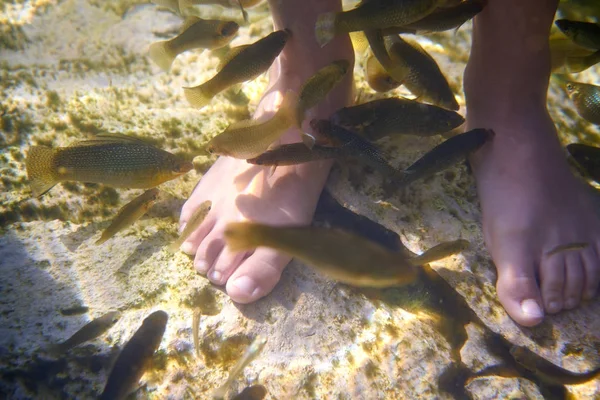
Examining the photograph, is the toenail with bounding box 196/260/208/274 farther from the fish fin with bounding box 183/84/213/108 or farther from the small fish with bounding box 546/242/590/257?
the small fish with bounding box 546/242/590/257

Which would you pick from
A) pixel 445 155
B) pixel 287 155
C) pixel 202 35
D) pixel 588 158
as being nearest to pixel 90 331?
pixel 287 155

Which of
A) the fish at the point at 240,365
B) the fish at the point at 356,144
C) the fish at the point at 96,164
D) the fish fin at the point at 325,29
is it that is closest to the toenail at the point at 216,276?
the fish at the point at 240,365

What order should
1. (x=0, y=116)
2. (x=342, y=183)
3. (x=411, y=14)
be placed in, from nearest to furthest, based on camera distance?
(x=411, y=14), (x=342, y=183), (x=0, y=116)

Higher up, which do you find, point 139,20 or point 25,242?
point 139,20

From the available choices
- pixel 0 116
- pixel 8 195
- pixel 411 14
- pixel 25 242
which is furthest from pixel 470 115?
pixel 0 116

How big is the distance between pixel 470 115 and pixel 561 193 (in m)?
0.82

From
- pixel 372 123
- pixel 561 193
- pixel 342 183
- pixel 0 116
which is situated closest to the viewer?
pixel 561 193

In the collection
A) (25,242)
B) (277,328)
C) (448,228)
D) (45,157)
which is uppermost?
(45,157)

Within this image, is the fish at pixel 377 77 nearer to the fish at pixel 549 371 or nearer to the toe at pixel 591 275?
the toe at pixel 591 275

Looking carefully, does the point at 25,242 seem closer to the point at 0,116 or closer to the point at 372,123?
the point at 0,116

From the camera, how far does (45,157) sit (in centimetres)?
201

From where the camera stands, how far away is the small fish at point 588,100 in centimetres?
259

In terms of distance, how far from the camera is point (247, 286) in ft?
6.34

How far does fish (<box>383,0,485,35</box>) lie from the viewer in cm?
208
